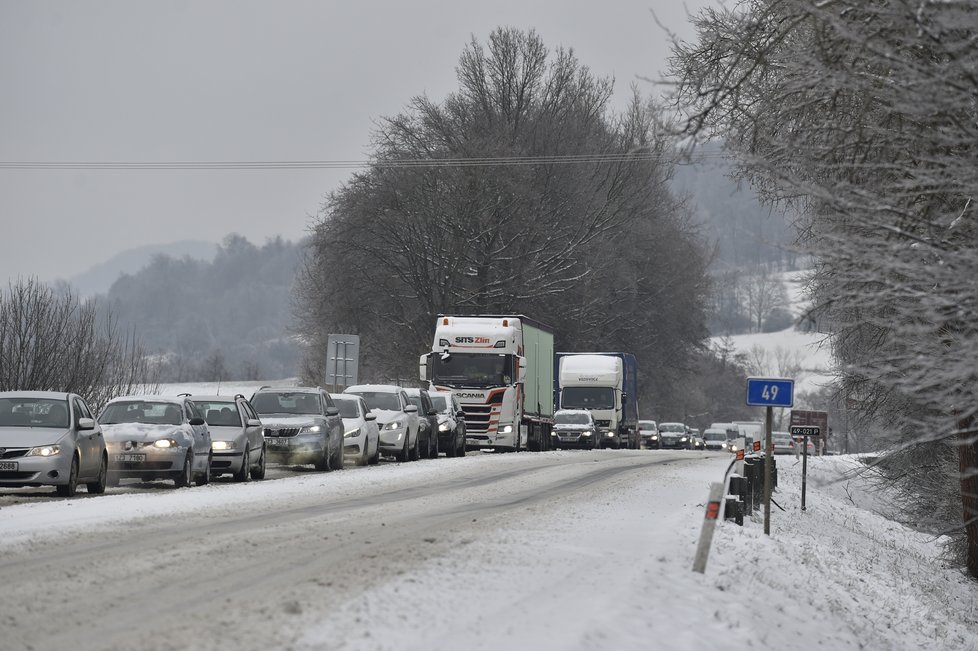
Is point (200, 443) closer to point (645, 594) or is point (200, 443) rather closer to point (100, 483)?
point (100, 483)

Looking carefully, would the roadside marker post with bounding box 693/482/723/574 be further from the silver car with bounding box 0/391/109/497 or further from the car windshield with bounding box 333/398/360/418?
the car windshield with bounding box 333/398/360/418

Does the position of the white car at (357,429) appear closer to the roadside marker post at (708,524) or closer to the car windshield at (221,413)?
the car windshield at (221,413)

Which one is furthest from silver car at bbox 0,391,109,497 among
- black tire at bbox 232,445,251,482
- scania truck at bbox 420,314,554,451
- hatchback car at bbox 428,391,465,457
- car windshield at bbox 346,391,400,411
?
scania truck at bbox 420,314,554,451

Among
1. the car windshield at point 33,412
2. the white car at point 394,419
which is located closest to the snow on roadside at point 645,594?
the car windshield at point 33,412

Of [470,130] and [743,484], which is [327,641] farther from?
[470,130]

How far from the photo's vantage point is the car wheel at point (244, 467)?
2533cm

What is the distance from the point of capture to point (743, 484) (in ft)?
72.8

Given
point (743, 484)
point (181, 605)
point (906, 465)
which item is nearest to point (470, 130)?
point (906, 465)

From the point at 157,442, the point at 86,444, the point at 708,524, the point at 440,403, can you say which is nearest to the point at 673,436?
the point at 440,403

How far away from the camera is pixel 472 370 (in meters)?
43.0

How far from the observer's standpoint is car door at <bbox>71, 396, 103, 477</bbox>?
66.4 feet

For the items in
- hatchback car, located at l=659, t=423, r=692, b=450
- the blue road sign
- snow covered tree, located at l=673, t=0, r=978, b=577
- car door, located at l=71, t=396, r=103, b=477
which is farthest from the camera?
hatchback car, located at l=659, t=423, r=692, b=450

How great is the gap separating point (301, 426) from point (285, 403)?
1448 mm

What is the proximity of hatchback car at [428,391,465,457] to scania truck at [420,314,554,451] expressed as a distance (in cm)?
135
